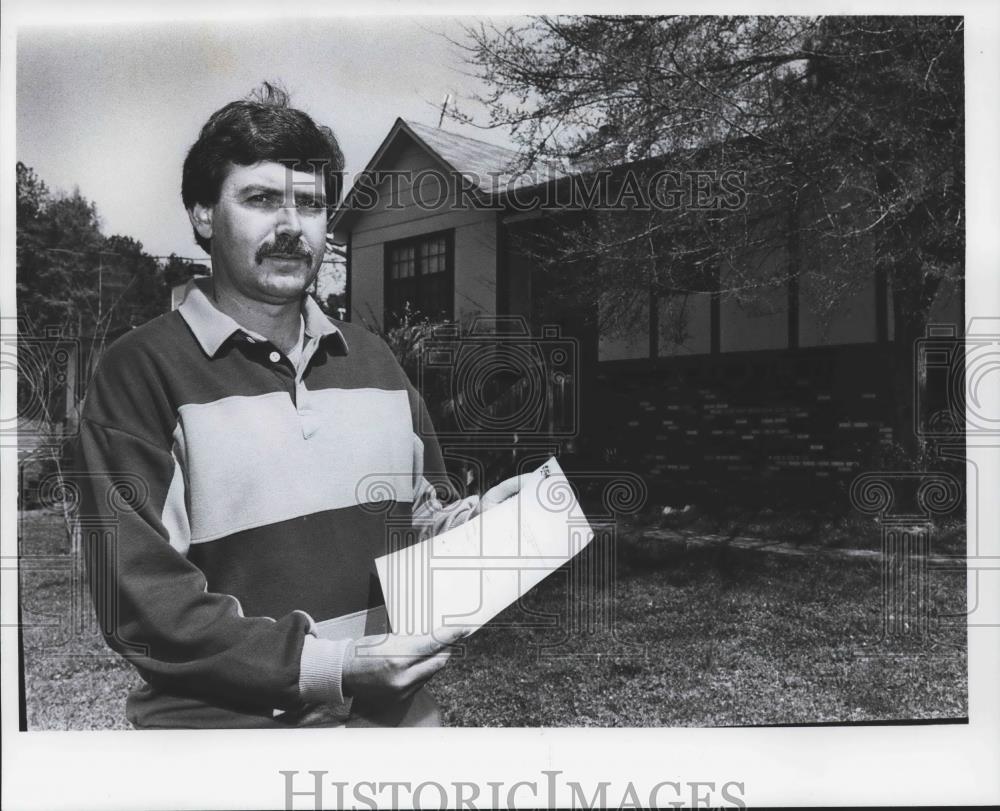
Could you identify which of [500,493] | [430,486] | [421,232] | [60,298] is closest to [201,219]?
[60,298]

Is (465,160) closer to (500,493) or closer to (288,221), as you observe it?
(288,221)

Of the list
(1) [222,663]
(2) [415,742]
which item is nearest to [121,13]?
(1) [222,663]

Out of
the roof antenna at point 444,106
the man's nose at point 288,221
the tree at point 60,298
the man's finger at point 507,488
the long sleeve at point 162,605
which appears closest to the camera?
the long sleeve at point 162,605

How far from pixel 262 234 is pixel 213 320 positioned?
0.36 metres

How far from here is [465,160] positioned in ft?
12.3

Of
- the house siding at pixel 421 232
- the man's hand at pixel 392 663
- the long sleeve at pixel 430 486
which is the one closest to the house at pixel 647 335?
the house siding at pixel 421 232

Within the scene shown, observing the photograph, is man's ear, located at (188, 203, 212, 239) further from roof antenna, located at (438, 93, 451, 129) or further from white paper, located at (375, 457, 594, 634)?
white paper, located at (375, 457, 594, 634)

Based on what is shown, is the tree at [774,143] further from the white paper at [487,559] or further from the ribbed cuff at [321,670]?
the ribbed cuff at [321,670]

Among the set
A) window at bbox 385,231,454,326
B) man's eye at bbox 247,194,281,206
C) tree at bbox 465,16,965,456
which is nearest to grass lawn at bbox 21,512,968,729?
tree at bbox 465,16,965,456

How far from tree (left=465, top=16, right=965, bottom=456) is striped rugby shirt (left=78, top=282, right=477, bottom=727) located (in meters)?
1.26

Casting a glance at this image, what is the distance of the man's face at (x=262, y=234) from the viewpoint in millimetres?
3385

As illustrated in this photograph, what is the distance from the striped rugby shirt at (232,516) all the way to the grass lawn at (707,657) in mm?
602

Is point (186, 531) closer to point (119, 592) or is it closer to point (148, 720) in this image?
point (119, 592)

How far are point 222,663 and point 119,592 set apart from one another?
0.46m
